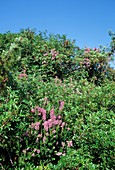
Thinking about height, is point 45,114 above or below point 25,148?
above

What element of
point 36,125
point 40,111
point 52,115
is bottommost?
point 36,125

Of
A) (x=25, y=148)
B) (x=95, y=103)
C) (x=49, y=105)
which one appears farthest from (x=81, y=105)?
(x=25, y=148)

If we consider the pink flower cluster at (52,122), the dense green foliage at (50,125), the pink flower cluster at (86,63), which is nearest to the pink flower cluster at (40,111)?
the dense green foliage at (50,125)

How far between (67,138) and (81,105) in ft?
2.92

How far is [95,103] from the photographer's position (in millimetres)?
6309

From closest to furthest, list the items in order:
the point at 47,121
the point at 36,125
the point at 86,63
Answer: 1. the point at 36,125
2. the point at 47,121
3. the point at 86,63

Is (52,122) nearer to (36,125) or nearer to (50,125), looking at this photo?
(50,125)

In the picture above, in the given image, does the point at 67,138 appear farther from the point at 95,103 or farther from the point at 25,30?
the point at 25,30

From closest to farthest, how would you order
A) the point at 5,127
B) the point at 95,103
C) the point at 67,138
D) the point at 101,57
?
the point at 5,127 < the point at 67,138 < the point at 95,103 < the point at 101,57

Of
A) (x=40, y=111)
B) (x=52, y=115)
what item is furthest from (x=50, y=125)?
(x=40, y=111)

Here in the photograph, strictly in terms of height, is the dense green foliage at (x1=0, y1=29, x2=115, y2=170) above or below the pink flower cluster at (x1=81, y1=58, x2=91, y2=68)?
below

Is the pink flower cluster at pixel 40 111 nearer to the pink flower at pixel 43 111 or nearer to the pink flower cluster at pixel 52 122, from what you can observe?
the pink flower at pixel 43 111

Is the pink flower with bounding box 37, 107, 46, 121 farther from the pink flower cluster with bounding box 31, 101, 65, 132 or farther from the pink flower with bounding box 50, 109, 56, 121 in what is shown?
the pink flower with bounding box 50, 109, 56, 121

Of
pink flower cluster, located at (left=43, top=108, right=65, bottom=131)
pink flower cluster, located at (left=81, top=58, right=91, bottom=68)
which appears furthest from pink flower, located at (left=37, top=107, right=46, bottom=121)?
pink flower cluster, located at (left=81, top=58, right=91, bottom=68)
